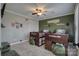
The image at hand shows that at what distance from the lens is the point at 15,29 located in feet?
4.41

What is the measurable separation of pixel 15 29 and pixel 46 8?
2.16ft

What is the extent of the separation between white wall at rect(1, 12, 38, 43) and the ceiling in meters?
0.10

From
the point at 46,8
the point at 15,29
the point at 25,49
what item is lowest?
the point at 25,49

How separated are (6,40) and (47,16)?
2.67ft

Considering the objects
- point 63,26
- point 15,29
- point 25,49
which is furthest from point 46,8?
point 25,49

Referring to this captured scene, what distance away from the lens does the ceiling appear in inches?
47.1

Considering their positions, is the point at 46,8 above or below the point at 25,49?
above

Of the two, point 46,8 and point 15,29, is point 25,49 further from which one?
point 46,8

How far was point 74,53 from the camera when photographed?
1.24 metres

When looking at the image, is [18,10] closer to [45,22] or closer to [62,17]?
[45,22]

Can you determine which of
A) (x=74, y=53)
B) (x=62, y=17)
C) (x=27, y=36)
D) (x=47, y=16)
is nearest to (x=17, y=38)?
(x=27, y=36)

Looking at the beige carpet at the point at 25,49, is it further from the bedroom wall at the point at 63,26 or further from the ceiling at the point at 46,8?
the ceiling at the point at 46,8

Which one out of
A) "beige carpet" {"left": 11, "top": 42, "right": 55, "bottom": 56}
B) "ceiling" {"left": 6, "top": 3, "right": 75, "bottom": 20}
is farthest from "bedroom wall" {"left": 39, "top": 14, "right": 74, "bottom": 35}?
"beige carpet" {"left": 11, "top": 42, "right": 55, "bottom": 56}

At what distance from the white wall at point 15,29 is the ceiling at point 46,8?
10 cm
